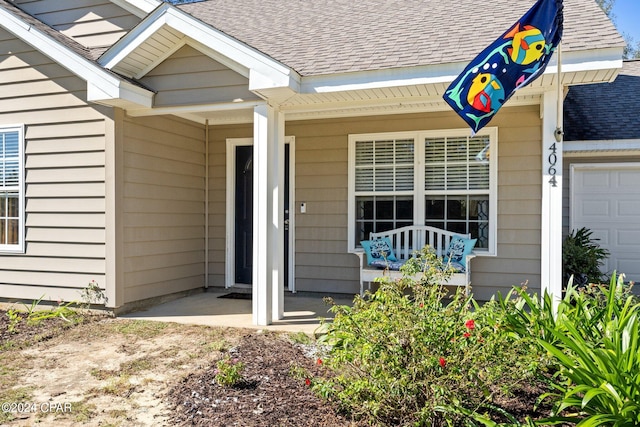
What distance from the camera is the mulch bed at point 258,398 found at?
3.12 metres

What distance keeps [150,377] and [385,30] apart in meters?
4.59

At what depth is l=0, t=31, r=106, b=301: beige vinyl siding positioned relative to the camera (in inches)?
229

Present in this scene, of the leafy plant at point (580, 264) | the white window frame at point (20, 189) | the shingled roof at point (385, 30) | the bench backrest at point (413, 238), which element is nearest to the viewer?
the shingled roof at point (385, 30)

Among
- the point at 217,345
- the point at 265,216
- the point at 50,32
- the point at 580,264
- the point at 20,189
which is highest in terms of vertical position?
the point at 50,32

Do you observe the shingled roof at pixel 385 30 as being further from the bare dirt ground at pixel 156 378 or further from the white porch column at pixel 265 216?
the bare dirt ground at pixel 156 378

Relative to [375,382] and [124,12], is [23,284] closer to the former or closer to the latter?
[124,12]

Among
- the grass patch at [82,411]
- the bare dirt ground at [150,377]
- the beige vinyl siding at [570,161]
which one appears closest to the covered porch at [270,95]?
the bare dirt ground at [150,377]

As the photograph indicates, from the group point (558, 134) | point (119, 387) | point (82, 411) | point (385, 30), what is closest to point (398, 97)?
point (385, 30)

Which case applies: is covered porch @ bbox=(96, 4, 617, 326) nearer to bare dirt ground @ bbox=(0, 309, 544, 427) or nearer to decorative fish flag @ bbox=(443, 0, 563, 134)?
decorative fish flag @ bbox=(443, 0, 563, 134)

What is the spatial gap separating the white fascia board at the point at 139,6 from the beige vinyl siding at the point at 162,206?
4.21 feet

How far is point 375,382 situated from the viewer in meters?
2.90

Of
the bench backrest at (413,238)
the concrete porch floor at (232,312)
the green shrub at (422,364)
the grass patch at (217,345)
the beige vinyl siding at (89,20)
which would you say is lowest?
the grass patch at (217,345)

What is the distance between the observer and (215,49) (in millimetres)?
5180

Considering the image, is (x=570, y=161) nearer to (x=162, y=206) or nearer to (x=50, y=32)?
(x=162, y=206)
